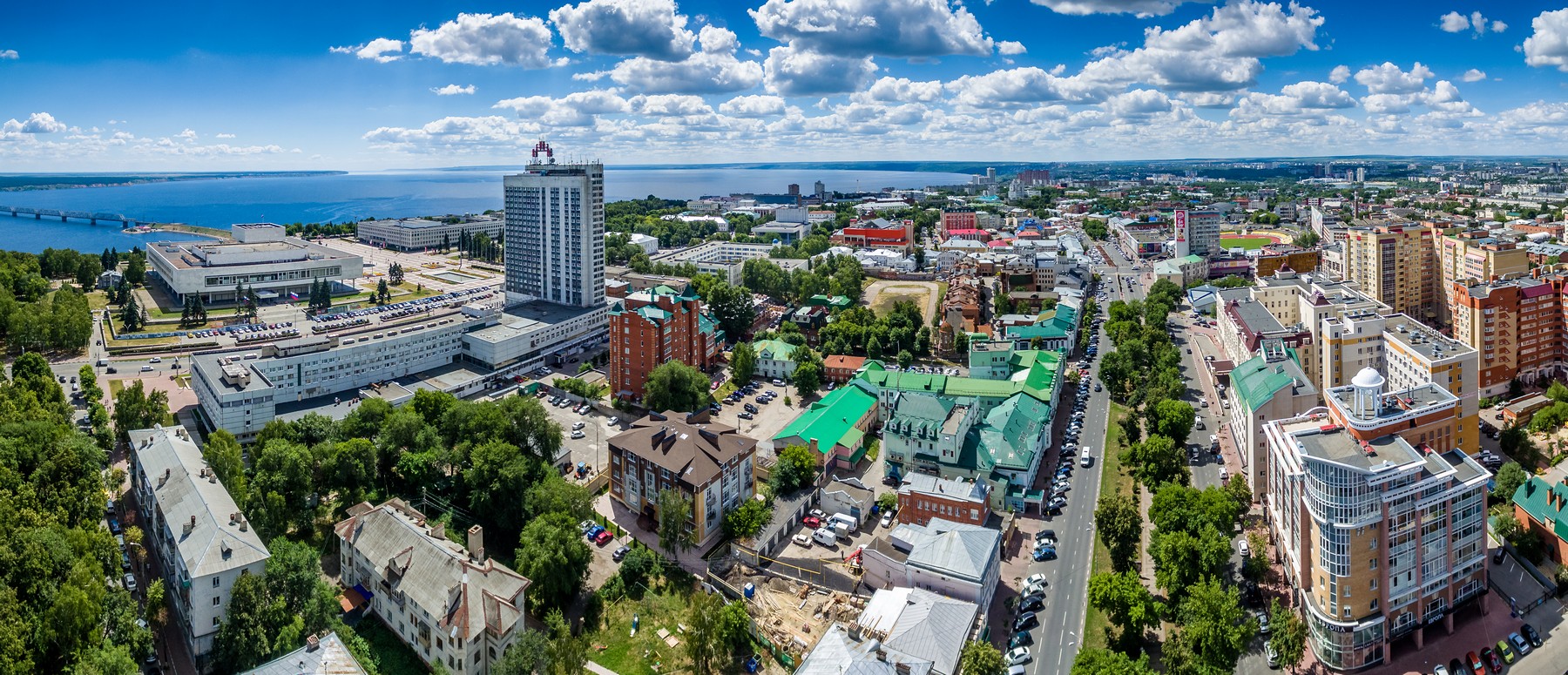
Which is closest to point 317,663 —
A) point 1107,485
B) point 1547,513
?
point 1107,485

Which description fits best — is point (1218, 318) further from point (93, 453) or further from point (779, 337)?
point (93, 453)

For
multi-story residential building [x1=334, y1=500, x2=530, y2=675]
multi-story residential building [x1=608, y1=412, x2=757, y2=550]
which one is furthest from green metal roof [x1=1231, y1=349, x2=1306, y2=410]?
multi-story residential building [x1=334, y1=500, x2=530, y2=675]

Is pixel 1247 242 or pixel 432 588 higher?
pixel 1247 242

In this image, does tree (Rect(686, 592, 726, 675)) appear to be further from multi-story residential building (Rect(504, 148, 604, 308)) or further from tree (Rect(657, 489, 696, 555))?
multi-story residential building (Rect(504, 148, 604, 308))

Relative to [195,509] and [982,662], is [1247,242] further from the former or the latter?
[195,509]

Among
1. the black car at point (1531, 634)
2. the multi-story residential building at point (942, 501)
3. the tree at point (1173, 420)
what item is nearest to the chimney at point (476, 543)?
the multi-story residential building at point (942, 501)

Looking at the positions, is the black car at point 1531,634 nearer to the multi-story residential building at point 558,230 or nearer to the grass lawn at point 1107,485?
the grass lawn at point 1107,485
